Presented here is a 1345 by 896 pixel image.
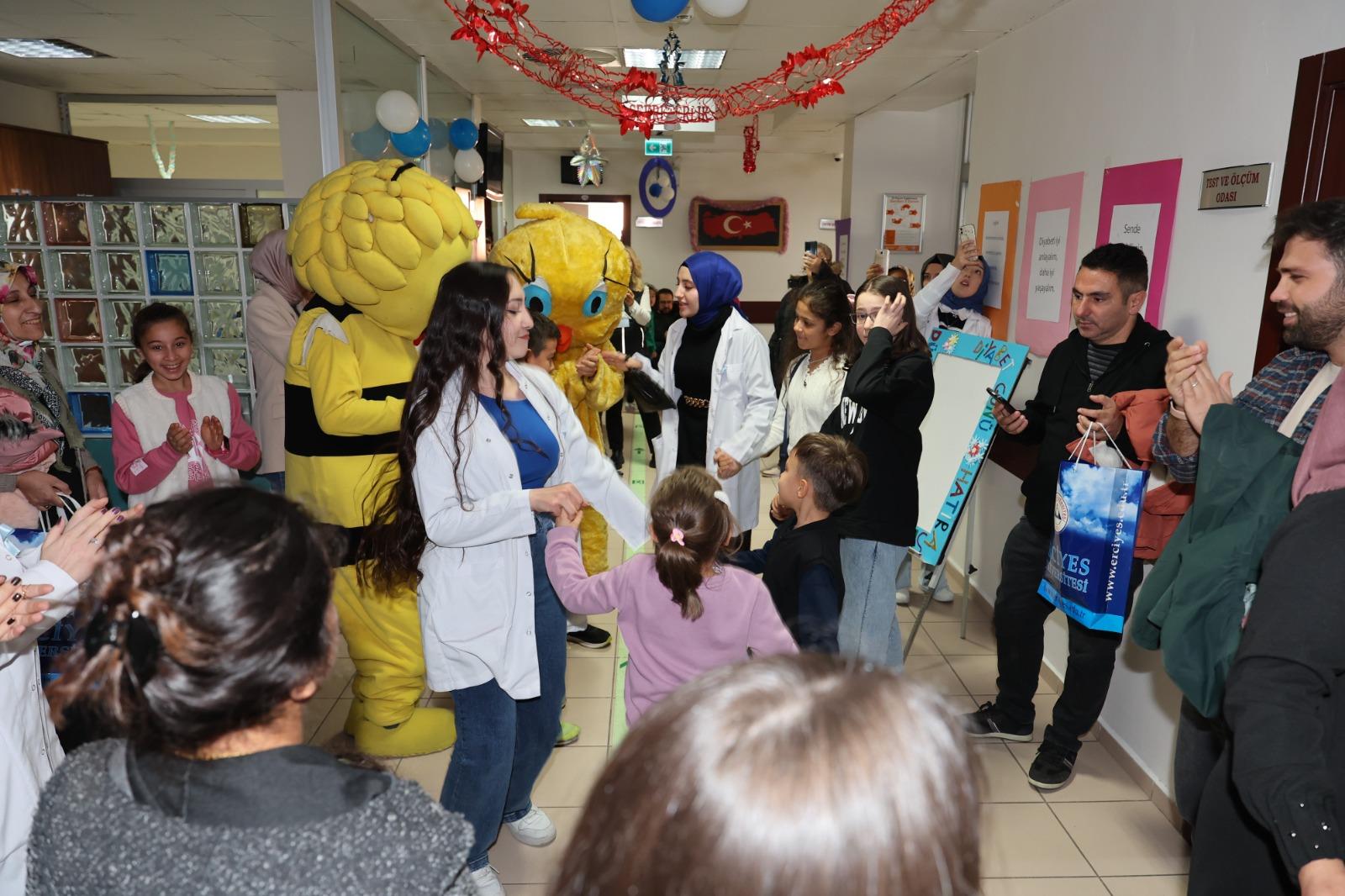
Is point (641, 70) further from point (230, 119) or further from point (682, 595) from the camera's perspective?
point (230, 119)

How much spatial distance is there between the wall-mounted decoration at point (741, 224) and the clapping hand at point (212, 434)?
9728 millimetres

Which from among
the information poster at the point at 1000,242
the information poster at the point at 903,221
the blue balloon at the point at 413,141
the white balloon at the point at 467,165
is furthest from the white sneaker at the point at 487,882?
the information poster at the point at 903,221

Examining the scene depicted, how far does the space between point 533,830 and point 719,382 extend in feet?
6.10

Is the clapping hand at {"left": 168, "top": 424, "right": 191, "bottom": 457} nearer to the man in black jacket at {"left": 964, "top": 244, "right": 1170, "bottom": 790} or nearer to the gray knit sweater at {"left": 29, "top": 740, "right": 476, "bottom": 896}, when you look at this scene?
the gray knit sweater at {"left": 29, "top": 740, "right": 476, "bottom": 896}

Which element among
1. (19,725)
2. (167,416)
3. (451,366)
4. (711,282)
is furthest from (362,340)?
(711,282)

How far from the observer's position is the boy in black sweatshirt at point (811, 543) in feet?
7.34

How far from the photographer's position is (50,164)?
669 cm

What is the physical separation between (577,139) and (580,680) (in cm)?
853

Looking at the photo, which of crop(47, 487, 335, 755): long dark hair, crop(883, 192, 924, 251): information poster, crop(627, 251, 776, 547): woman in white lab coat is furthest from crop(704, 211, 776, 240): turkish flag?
crop(47, 487, 335, 755): long dark hair

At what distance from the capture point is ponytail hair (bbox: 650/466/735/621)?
6.27 ft

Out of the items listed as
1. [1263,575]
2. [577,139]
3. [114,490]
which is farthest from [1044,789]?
[577,139]

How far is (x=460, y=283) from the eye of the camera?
6.61ft

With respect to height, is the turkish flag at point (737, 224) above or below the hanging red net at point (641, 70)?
below

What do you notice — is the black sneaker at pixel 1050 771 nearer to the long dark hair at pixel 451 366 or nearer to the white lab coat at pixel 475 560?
the white lab coat at pixel 475 560
